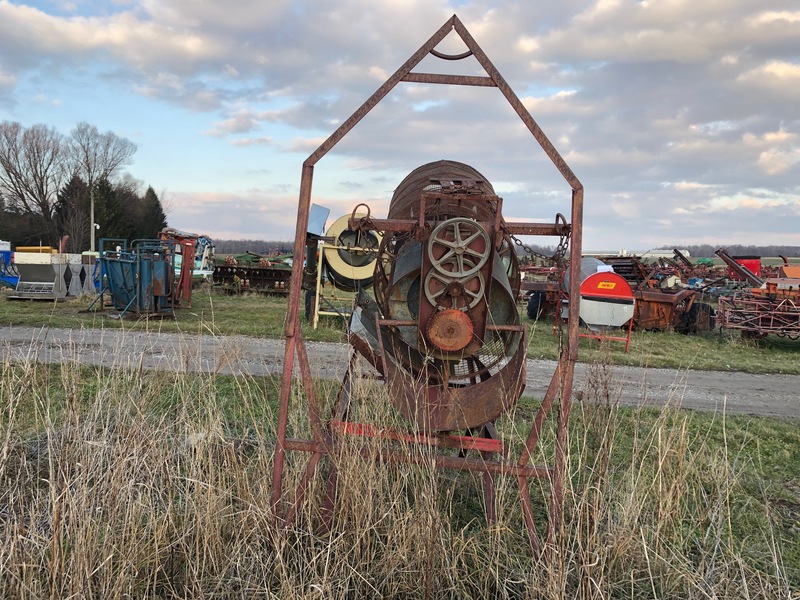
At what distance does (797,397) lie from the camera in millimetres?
8227

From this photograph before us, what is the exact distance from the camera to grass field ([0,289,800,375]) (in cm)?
1055

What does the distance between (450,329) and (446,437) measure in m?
0.61

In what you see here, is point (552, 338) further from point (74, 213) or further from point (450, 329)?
point (74, 213)

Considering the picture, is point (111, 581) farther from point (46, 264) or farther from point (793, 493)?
point (46, 264)

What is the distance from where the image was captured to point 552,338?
A: 500 inches

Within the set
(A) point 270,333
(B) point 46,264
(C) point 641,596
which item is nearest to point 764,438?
(C) point 641,596

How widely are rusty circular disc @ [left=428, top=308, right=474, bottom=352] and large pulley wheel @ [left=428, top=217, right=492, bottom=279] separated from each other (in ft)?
0.77

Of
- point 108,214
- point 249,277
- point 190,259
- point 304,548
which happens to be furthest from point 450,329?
point 108,214

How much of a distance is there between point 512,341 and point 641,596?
153 centimetres

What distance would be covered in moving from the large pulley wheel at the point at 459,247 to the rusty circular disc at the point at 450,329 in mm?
234

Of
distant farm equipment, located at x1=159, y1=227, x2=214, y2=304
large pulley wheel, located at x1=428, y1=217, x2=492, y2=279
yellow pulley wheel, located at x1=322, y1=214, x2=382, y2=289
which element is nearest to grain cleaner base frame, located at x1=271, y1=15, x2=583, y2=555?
large pulley wheel, located at x1=428, y1=217, x2=492, y2=279

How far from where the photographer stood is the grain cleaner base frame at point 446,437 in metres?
3.05

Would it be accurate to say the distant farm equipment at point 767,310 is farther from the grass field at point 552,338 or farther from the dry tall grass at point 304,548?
the dry tall grass at point 304,548

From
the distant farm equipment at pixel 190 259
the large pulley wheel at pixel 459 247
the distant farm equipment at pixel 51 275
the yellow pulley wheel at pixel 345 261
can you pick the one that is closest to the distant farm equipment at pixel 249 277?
the distant farm equipment at pixel 190 259
